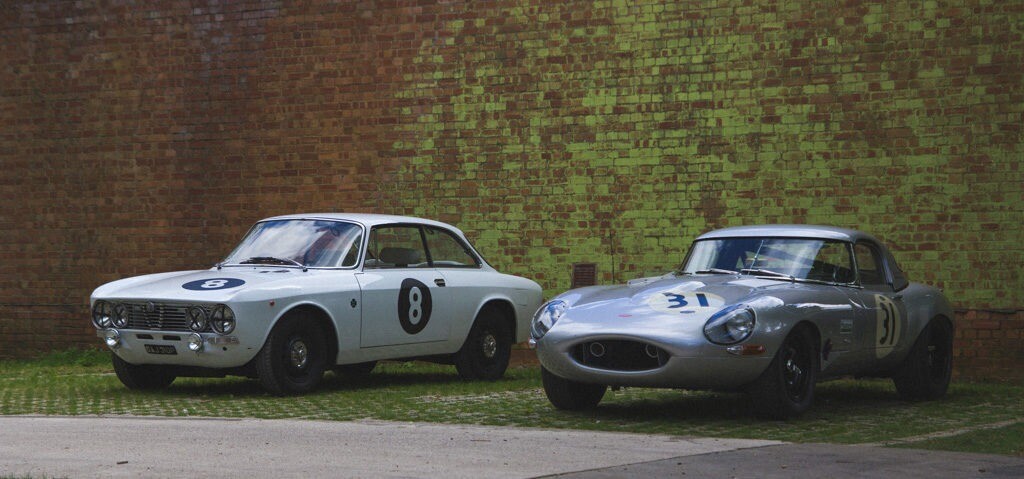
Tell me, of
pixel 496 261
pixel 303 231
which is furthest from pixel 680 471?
pixel 496 261

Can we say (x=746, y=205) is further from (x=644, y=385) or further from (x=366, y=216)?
(x=644, y=385)

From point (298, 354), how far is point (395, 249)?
152 cm

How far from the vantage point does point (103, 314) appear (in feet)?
33.3

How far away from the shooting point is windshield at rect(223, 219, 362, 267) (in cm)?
1073

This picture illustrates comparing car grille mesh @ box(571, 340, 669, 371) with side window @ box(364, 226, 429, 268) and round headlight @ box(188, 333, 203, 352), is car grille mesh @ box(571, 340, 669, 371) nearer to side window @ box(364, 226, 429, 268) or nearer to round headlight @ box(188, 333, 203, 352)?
round headlight @ box(188, 333, 203, 352)

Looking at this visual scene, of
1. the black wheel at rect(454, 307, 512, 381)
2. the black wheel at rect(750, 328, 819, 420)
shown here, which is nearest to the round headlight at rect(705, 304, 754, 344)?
the black wheel at rect(750, 328, 819, 420)

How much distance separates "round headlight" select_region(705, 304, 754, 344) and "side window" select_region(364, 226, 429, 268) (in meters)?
3.71

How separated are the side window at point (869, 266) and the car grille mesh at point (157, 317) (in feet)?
15.8

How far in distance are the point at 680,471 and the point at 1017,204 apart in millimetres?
6989

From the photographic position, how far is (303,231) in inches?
436

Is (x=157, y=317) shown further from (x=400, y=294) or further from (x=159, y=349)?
(x=400, y=294)

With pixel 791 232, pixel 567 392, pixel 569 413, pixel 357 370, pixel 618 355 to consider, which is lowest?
pixel 357 370

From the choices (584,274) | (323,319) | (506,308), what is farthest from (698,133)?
(323,319)

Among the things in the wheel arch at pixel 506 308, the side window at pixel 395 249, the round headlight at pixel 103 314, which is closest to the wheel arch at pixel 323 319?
the side window at pixel 395 249
